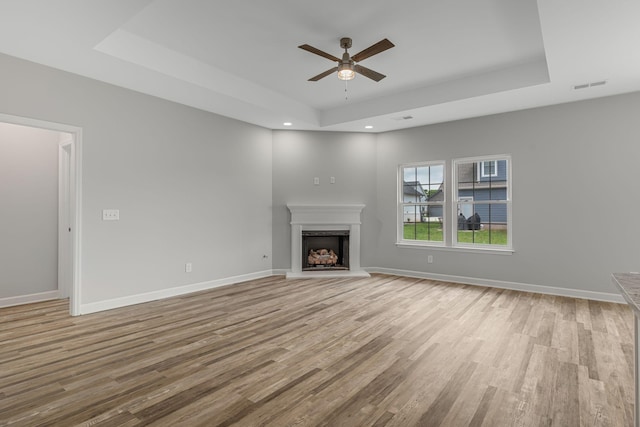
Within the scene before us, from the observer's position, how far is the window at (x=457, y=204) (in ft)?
18.0

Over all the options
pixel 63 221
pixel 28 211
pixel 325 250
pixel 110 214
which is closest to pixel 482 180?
pixel 325 250

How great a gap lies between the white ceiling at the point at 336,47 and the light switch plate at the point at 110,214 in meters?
1.57

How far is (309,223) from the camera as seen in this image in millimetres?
6309

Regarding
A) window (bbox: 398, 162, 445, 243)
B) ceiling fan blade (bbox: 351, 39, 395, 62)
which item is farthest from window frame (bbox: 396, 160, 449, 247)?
ceiling fan blade (bbox: 351, 39, 395, 62)

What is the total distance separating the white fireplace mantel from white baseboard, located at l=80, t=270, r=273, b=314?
2.39 feet

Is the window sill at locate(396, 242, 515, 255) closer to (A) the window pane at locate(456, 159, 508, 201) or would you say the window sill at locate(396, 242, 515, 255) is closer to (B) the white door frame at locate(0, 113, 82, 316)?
(A) the window pane at locate(456, 159, 508, 201)

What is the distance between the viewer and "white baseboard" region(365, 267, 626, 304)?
4.59 m

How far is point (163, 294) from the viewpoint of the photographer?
468 centimetres

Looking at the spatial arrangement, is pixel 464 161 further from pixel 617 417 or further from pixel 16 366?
pixel 16 366

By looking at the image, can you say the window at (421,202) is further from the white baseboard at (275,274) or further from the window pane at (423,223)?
the white baseboard at (275,274)

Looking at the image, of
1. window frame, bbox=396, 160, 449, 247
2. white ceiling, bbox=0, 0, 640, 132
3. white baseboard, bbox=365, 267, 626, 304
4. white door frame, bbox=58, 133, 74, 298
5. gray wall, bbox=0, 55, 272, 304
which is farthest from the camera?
window frame, bbox=396, 160, 449, 247

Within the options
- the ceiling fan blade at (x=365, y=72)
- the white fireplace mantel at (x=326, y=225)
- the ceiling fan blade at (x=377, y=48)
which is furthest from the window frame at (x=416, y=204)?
the ceiling fan blade at (x=377, y=48)

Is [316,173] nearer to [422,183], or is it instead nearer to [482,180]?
[422,183]

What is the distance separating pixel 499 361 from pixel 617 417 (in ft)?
2.62
